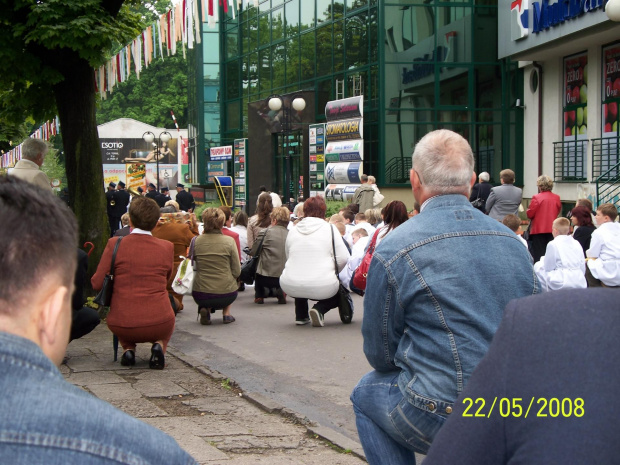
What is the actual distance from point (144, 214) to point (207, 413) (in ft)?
7.56

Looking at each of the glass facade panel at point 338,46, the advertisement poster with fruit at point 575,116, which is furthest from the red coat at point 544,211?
the glass facade panel at point 338,46

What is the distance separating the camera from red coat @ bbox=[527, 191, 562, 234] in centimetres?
1496

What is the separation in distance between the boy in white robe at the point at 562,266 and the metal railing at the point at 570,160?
12460 mm

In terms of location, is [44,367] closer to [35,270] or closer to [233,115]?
[35,270]

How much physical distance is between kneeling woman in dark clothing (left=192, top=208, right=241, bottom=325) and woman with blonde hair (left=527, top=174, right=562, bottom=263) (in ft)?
21.1

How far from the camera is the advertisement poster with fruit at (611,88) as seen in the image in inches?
800

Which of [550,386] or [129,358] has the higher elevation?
[550,386]

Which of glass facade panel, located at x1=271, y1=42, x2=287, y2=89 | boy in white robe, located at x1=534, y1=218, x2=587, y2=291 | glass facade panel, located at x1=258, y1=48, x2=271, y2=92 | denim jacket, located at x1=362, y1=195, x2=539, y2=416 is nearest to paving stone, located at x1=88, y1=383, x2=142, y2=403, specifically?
denim jacket, located at x1=362, y1=195, x2=539, y2=416

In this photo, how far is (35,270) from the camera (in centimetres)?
146

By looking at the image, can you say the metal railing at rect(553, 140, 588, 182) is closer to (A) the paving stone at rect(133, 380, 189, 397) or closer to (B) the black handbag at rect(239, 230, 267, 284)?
(B) the black handbag at rect(239, 230, 267, 284)

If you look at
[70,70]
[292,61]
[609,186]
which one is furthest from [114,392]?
[292,61]

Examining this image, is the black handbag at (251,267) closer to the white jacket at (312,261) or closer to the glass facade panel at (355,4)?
the white jacket at (312,261)

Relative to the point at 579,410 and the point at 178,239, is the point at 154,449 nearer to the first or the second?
the point at 579,410

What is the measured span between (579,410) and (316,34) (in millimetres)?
31207
